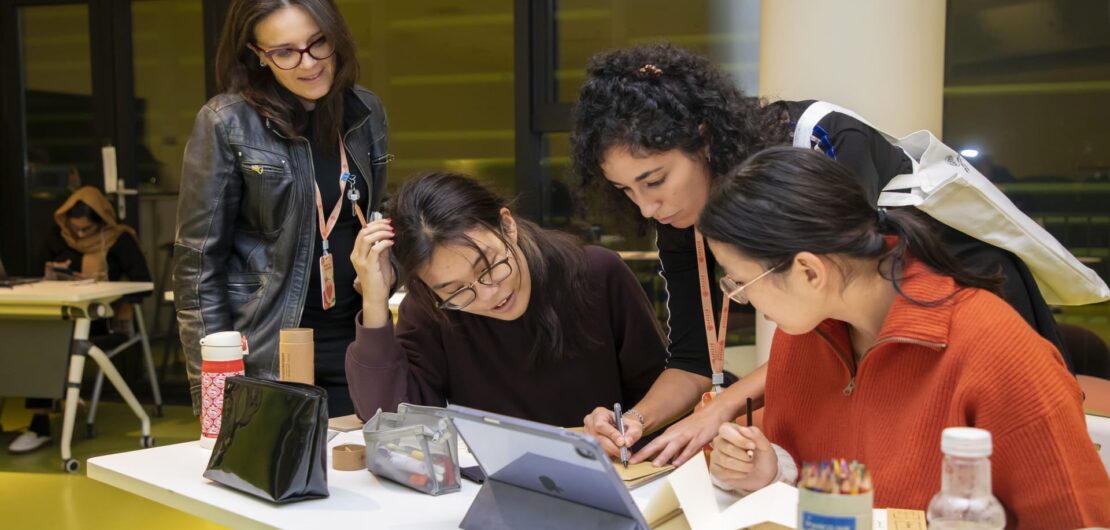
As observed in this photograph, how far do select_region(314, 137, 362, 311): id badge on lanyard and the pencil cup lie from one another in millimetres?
1491

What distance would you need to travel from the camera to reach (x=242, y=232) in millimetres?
2256

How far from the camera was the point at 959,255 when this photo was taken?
5.16 ft

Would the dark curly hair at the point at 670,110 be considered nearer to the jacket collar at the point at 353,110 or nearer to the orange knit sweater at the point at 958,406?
the orange knit sweater at the point at 958,406

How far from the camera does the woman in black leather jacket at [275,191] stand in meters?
2.15

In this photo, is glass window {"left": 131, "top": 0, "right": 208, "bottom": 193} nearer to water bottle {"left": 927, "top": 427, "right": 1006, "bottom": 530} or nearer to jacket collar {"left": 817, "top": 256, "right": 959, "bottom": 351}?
jacket collar {"left": 817, "top": 256, "right": 959, "bottom": 351}

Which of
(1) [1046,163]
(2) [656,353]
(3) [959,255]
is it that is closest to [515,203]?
(2) [656,353]

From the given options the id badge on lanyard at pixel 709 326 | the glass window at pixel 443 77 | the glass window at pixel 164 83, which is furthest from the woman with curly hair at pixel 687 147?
the glass window at pixel 164 83

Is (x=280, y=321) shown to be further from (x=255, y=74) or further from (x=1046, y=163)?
(x=1046, y=163)

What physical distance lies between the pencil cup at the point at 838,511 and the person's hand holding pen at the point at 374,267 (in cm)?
109

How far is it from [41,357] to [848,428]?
4026 mm

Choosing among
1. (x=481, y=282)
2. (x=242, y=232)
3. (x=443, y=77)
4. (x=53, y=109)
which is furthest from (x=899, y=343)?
(x=53, y=109)

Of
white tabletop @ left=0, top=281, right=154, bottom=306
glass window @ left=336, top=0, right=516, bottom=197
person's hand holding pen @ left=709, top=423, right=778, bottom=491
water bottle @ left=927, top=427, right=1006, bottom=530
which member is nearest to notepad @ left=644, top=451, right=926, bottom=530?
person's hand holding pen @ left=709, top=423, right=778, bottom=491

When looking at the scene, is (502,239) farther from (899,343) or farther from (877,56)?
(877,56)

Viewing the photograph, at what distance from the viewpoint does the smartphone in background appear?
1.53m
